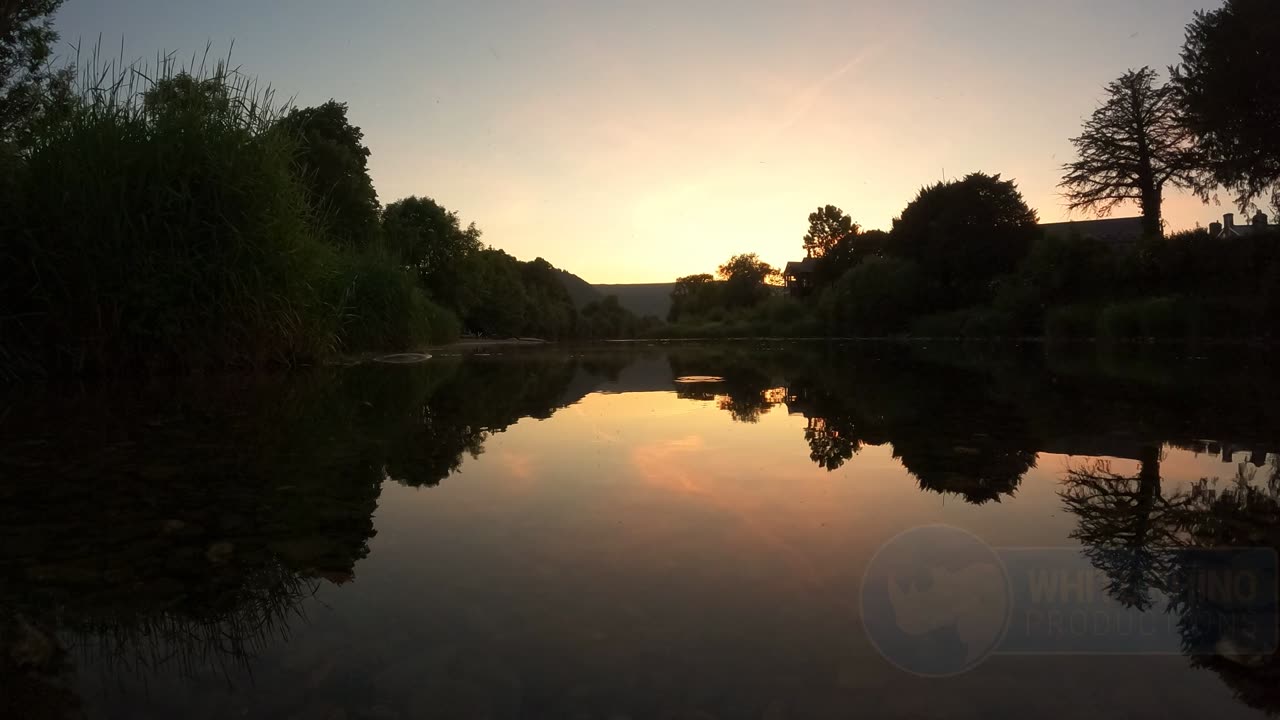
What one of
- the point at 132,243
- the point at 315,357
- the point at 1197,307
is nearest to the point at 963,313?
the point at 1197,307

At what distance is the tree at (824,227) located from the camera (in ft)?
172

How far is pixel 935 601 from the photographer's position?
1.20 metres

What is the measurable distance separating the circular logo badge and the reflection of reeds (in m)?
0.94

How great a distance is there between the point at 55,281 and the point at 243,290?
1.21 m

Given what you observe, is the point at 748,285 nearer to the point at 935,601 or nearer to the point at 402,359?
the point at 402,359

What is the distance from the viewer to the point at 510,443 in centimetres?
297

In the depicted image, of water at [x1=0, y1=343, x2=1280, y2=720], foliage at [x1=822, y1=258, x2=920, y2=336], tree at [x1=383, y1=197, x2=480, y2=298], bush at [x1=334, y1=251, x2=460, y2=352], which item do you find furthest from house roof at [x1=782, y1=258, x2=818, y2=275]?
water at [x1=0, y1=343, x2=1280, y2=720]

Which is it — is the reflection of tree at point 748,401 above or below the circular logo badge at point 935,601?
below

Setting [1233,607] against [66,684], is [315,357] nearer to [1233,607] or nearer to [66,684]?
[66,684]

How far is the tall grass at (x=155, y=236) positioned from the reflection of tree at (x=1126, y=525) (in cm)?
583

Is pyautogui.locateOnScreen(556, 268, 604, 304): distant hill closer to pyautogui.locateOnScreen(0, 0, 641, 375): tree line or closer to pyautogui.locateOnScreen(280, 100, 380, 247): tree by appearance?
pyautogui.locateOnScreen(280, 100, 380, 247): tree

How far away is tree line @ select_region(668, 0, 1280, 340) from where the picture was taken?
14.8 m

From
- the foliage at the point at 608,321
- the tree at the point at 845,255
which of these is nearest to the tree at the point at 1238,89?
the tree at the point at 845,255

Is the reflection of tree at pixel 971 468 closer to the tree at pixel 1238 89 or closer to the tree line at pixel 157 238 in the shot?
the tree line at pixel 157 238
